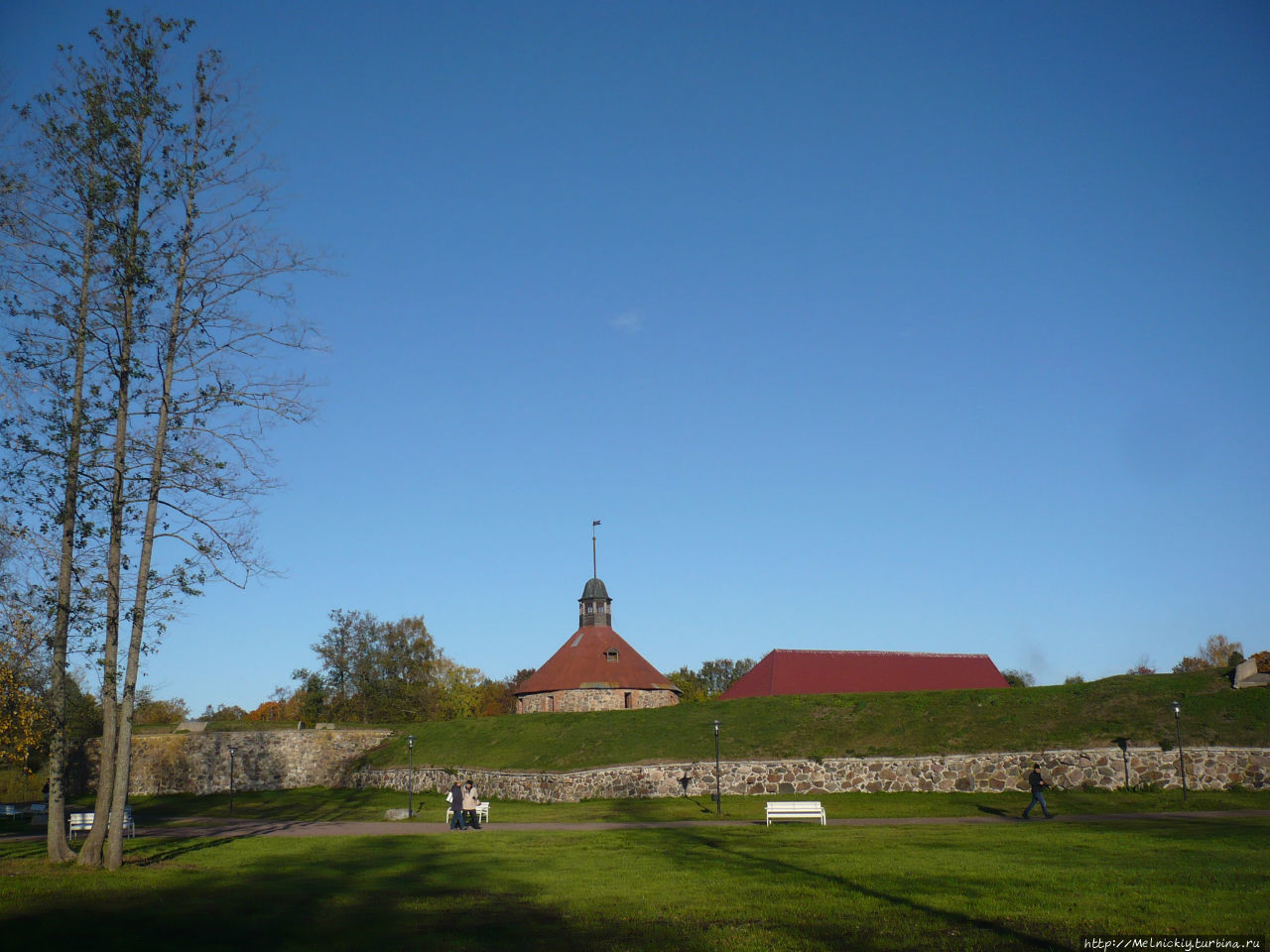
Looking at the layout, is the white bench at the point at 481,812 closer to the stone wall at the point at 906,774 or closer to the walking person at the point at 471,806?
the walking person at the point at 471,806

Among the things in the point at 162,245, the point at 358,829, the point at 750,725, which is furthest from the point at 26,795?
the point at 162,245

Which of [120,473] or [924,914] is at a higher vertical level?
[120,473]

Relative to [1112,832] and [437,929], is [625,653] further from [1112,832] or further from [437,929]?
[437,929]

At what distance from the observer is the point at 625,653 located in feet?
206

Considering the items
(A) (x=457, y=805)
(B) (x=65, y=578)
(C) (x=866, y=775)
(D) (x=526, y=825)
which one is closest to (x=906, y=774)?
(C) (x=866, y=775)

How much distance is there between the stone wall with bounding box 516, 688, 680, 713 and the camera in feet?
194

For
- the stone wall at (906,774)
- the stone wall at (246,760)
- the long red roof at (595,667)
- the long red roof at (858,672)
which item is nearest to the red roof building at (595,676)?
the long red roof at (595,667)

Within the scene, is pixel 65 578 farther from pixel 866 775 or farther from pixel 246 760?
pixel 246 760

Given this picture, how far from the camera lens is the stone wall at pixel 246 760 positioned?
51781 mm

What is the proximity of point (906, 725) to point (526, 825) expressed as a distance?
1598cm

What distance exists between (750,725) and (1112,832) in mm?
18577

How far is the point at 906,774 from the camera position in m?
34.0

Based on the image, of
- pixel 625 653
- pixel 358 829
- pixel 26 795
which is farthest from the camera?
pixel 625 653

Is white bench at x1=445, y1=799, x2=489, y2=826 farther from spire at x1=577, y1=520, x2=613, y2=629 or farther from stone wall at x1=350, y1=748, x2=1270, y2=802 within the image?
spire at x1=577, y1=520, x2=613, y2=629
